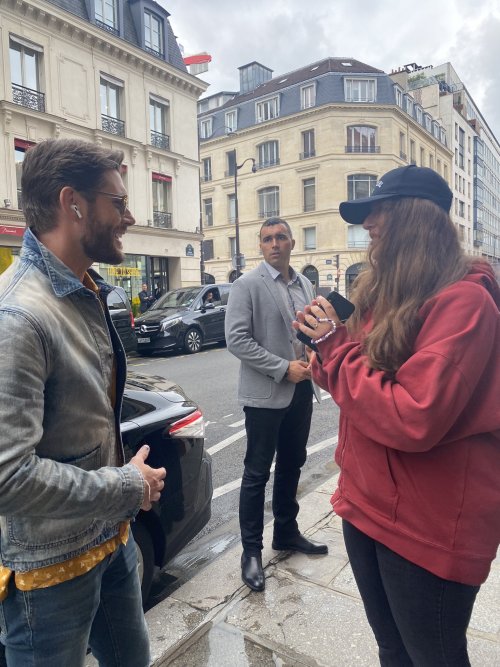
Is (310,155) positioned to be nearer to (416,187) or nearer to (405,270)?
(416,187)

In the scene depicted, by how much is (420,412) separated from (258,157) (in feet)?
137

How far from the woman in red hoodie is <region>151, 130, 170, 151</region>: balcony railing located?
905 inches

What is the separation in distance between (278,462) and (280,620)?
0.90 m

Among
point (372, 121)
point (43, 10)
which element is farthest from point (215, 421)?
point (372, 121)

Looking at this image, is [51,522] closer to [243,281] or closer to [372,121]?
[243,281]

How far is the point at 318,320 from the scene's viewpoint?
5.30 ft

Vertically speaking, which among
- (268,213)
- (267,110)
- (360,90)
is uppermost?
(360,90)

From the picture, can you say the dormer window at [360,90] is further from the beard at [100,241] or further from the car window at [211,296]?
the beard at [100,241]

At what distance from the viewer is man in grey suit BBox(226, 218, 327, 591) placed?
289 centimetres

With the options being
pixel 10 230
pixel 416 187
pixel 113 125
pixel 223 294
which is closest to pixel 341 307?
pixel 416 187

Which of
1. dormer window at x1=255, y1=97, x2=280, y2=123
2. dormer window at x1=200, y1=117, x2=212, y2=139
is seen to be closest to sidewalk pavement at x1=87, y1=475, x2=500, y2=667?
dormer window at x1=255, y1=97, x2=280, y2=123

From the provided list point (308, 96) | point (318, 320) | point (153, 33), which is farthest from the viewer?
point (308, 96)

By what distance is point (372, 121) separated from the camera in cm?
3675

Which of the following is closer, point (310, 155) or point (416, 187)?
point (416, 187)
